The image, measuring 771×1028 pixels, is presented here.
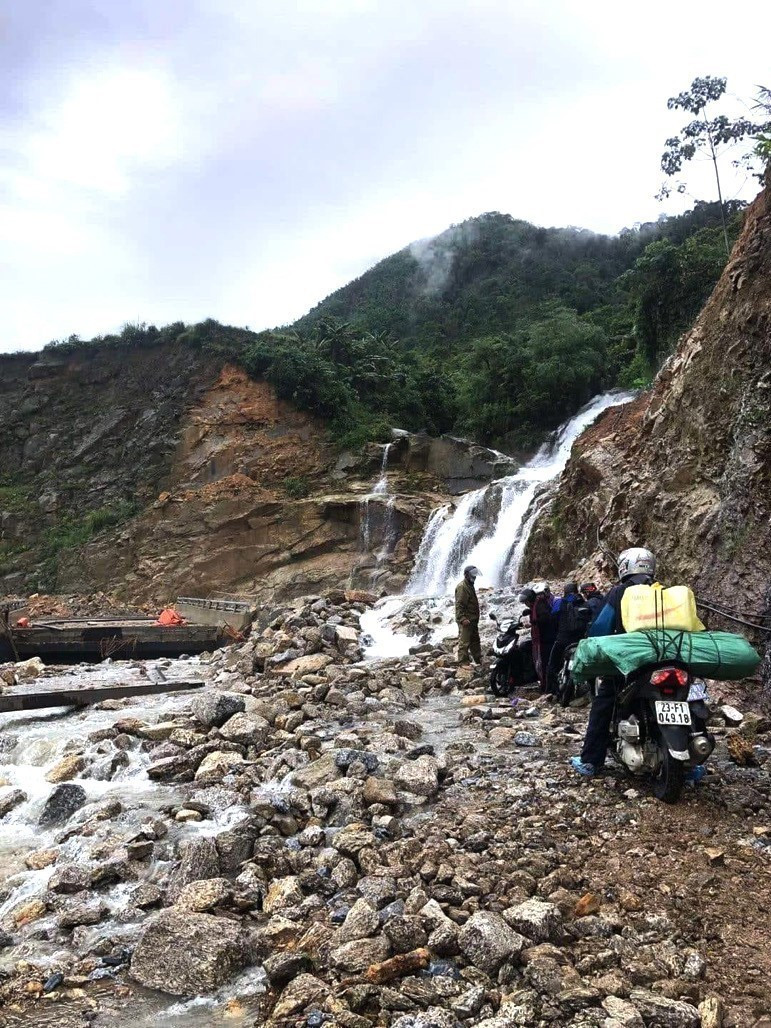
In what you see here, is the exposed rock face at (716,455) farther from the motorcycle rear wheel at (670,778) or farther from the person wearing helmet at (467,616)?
the motorcycle rear wheel at (670,778)

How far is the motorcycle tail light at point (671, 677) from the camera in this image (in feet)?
14.1

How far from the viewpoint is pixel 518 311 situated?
51.8 meters

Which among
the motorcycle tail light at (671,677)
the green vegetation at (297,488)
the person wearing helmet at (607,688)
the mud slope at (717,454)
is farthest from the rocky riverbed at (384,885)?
the green vegetation at (297,488)

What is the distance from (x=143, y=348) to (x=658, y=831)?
128ft

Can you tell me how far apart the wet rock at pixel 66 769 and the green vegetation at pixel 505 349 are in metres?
21.1

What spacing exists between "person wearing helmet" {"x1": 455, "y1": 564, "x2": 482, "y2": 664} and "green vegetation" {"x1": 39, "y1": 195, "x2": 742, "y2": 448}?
51.8 ft

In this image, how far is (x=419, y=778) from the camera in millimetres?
5156

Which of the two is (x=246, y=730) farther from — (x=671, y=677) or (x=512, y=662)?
(x=671, y=677)

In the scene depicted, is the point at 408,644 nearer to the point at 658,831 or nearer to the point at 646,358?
the point at 658,831

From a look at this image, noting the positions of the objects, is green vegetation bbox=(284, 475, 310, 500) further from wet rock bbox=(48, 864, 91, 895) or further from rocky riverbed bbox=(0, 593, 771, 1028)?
wet rock bbox=(48, 864, 91, 895)

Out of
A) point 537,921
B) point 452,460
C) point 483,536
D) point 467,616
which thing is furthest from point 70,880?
Result: point 452,460

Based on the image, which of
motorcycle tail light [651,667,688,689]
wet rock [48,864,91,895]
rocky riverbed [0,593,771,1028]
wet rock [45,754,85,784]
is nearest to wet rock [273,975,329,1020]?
rocky riverbed [0,593,771,1028]

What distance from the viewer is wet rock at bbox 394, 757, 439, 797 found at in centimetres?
507

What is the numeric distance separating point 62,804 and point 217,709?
2022 mm
